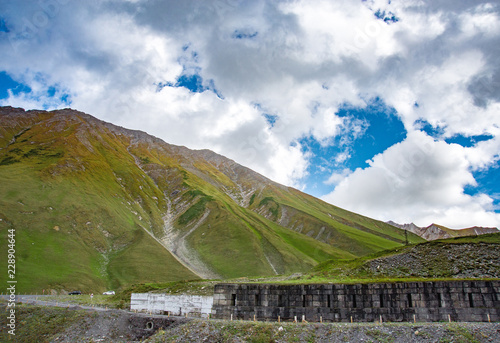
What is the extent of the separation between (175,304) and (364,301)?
18.8 meters

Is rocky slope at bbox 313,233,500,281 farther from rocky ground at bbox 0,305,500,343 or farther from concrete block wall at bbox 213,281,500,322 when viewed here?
rocky ground at bbox 0,305,500,343

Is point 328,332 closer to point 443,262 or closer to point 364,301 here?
point 364,301

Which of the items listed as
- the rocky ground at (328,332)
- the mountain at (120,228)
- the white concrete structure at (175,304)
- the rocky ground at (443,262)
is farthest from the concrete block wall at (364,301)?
the mountain at (120,228)

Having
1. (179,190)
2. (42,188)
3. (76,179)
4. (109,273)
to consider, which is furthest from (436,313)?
(179,190)

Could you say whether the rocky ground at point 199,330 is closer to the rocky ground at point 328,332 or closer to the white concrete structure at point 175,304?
the rocky ground at point 328,332

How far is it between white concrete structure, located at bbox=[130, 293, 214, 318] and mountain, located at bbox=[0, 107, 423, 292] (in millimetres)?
51451

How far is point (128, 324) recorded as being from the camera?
2953cm

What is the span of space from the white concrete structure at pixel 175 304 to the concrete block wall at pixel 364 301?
5.07ft

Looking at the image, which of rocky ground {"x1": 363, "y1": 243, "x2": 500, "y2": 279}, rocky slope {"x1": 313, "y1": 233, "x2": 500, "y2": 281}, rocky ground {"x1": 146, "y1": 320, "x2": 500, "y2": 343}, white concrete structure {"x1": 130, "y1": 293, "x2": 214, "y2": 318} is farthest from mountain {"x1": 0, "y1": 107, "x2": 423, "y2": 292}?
rocky ground {"x1": 363, "y1": 243, "x2": 500, "y2": 279}

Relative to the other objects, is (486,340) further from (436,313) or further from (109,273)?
(109,273)

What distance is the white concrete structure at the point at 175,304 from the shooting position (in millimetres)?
32594

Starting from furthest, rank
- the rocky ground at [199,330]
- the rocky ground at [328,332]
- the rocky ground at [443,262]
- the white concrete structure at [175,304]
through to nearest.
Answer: the white concrete structure at [175,304] → the rocky ground at [443,262] → the rocky ground at [199,330] → the rocky ground at [328,332]

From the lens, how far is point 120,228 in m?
116

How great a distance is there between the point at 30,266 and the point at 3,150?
104544mm
